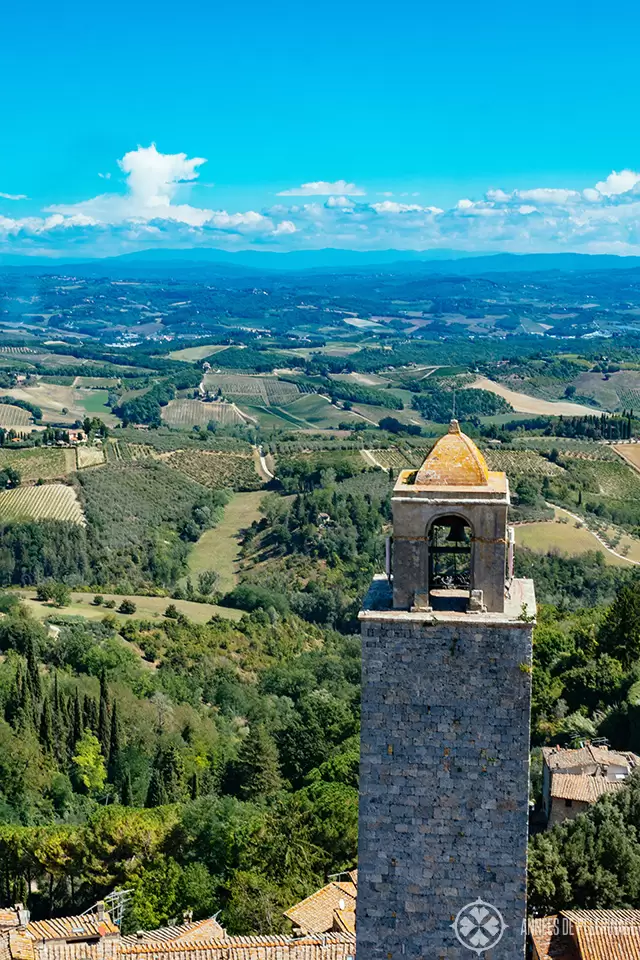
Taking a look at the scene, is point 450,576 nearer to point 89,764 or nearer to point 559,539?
point 89,764

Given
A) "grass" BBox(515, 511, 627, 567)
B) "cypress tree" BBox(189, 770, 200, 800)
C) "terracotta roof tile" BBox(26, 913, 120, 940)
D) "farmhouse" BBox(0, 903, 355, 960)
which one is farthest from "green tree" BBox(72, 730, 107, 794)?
"grass" BBox(515, 511, 627, 567)

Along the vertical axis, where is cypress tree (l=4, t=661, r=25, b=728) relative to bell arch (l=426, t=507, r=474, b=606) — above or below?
below

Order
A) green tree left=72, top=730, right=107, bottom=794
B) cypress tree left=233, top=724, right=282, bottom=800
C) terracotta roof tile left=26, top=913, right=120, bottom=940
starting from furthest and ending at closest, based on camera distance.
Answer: green tree left=72, top=730, right=107, bottom=794 < cypress tree left=233, top=724, right=282, bottom=800 < terracotta roof tile left=26, top=913, right=120, bottom=940

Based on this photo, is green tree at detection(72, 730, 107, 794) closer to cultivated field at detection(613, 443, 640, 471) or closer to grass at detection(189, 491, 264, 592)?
grass at detection(189, 491, 264, 592)

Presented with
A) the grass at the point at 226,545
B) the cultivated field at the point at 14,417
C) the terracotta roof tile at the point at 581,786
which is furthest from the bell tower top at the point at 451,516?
the cultivated field at the point at 14,417

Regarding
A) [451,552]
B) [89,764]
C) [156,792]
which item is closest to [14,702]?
[89,764]

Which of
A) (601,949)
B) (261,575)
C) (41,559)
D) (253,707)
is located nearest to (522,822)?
(601,949)
